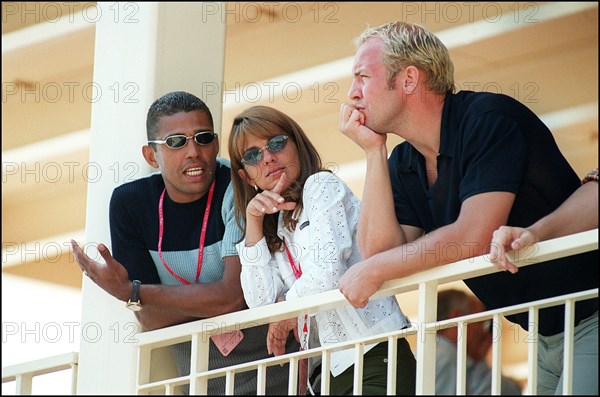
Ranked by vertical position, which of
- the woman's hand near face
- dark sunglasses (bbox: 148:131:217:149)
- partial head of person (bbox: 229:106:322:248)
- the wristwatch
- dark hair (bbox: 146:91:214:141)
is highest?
dark hair (bbox: 146:91:214:141)

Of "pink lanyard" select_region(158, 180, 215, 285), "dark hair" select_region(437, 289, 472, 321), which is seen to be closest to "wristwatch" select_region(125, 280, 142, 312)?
"pink lanyard" select_region(158, 180, 215, 285)

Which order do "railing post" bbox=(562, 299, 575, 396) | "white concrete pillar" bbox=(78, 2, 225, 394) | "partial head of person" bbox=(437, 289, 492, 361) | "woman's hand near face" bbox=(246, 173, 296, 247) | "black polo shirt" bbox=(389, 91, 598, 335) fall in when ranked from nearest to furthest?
"railing post" bbox=(562, 299, 575, 396), "black polo shirt" bbox=(389, 91, 598, 335), "woman's hand near face" bbox=(246, 173, 296, 247), "white concrete pillar" bbox=(78, 2, 225, 394), "partial head of person" bbox=(437, 289, 492, 361)

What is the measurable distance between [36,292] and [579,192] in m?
11.3

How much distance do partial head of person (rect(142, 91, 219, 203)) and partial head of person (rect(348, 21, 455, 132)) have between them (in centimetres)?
80

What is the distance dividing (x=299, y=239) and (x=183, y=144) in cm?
74

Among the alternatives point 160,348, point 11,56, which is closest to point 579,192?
point 160,348

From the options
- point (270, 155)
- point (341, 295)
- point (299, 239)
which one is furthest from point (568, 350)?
point (270, 155)

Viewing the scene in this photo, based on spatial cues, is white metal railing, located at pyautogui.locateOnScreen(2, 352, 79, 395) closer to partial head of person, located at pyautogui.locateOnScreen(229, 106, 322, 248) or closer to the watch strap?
the watch strap

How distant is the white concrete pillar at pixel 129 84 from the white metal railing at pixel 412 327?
65cm

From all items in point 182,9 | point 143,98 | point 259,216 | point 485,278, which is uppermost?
point 182,9

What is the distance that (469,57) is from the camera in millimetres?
9273

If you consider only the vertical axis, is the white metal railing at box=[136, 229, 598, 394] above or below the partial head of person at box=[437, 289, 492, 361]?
below

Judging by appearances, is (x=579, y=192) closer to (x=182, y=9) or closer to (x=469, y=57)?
(x=182, y=9)

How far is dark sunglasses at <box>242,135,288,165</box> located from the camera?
4.45m
